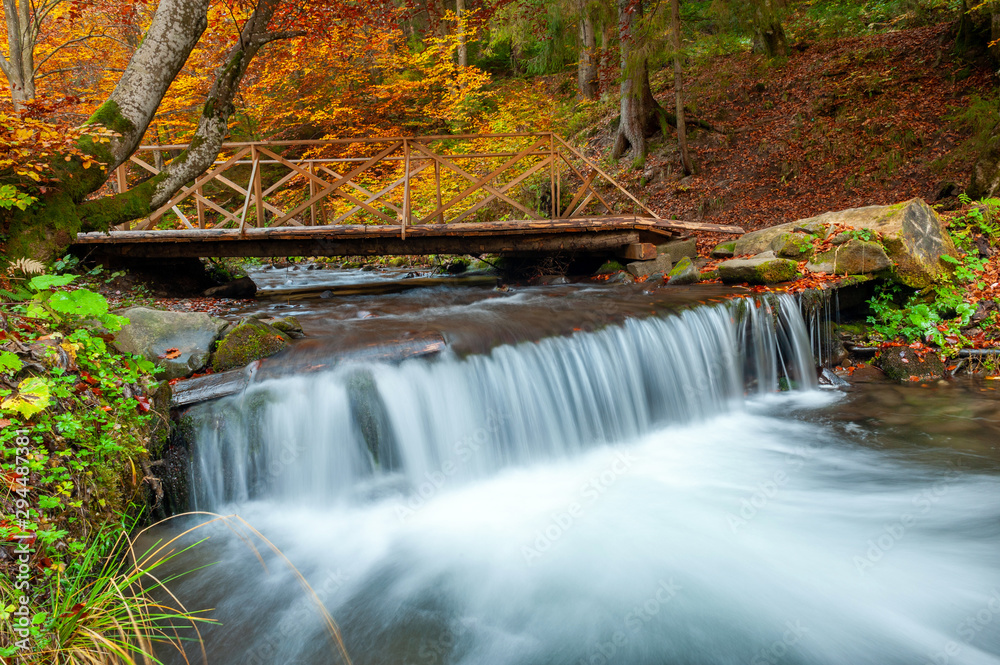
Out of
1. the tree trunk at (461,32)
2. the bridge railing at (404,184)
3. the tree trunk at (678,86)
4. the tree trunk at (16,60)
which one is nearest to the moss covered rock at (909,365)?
the bridge railing at (404,184)

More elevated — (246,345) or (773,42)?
(773,42)

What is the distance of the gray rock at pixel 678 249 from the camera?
9.73 metres

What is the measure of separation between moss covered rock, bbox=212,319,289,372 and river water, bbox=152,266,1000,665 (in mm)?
411

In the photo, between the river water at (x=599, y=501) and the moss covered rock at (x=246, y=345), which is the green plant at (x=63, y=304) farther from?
the moss covered rock at (x=246, y=345)

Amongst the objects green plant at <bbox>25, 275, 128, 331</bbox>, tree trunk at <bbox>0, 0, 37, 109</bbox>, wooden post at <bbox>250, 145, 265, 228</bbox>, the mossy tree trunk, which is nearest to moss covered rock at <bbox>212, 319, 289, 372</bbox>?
green plant at <bbox>25, 275, 128, 331</bbox>

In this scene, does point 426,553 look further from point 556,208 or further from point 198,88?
point 198,88

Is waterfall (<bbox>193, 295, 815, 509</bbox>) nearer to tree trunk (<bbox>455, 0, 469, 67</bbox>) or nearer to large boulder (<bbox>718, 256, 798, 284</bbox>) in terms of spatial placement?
large boulder (<bbox>718, 256, 798, 284</bbox>)

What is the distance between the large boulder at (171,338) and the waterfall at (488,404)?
60cm

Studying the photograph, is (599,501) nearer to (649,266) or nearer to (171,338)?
(171,338)

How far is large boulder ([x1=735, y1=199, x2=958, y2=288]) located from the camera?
282 inches

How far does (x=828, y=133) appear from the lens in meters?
11.7

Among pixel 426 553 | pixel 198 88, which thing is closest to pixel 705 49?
pixel 198 88

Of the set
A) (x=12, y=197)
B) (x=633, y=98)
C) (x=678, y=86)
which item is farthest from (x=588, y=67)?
(x=12, y=197)

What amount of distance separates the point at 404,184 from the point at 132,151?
418 centimetres
